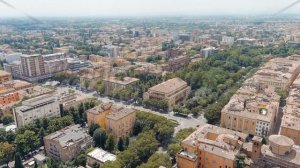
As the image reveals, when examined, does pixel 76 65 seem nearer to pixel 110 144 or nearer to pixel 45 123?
pixel 45 123

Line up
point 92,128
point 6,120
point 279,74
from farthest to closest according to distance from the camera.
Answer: point 279,74
point 6,120
point 92,128

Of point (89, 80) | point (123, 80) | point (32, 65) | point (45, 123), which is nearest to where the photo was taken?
point (45, 123)

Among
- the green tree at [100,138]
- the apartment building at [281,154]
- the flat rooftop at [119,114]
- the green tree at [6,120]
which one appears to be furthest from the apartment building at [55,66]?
the apartment building at [281,154]

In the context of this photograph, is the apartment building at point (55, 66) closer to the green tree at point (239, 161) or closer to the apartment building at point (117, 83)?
the apartment building at point (117, 83)

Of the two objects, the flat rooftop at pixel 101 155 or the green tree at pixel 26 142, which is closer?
the flat rooftop at pixel 101 155

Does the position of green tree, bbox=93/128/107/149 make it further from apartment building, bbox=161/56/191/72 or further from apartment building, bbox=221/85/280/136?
apartment building, bbox=161/56/191/72

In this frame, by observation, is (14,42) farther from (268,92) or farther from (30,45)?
(268,92)

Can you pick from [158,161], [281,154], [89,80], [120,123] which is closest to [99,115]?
[120,123]
